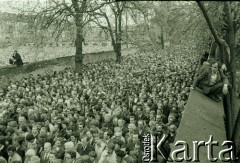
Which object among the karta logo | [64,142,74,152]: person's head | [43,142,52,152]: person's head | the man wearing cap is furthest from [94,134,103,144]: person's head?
the man wearing cap

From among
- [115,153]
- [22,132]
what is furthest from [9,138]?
[115,153]

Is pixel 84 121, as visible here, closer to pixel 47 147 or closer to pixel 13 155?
pixel 47 147

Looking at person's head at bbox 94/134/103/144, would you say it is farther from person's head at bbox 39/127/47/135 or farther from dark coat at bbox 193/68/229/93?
dark coat at bbox 193/68/229/93

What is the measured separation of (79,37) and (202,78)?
38.0 ft

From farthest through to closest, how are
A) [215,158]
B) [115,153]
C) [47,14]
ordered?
1. [47,14]
2. [115,153]
3. [215,158]

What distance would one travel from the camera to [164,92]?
508 inches

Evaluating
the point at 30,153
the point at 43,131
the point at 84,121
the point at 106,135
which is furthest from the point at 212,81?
the point at 30,153

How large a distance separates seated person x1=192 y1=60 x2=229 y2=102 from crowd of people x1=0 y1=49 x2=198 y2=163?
958 millimetres

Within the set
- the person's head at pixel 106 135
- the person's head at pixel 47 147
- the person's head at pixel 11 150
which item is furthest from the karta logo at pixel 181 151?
the person's head at pixel 11 150

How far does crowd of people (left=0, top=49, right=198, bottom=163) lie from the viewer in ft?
23.1

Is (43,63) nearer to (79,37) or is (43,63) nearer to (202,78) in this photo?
(79,37)

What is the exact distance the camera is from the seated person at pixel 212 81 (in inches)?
368

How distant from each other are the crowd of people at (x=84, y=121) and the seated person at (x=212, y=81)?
96 cm

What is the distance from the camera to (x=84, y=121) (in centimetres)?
916
